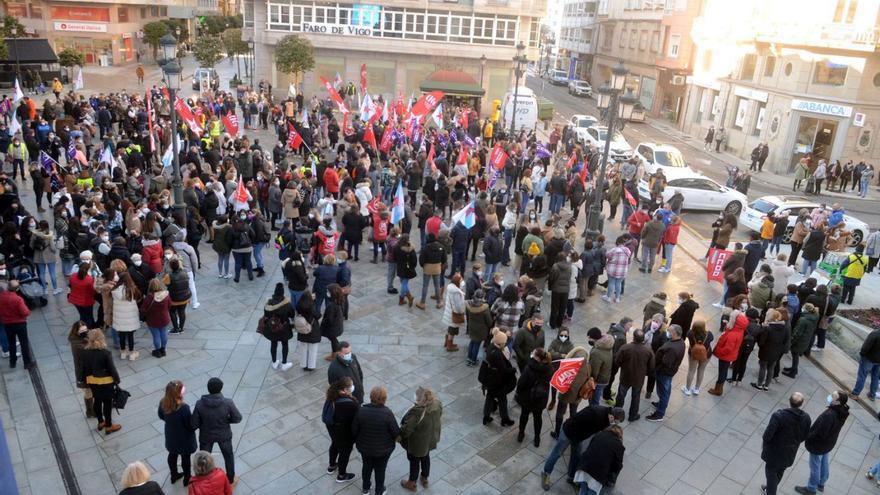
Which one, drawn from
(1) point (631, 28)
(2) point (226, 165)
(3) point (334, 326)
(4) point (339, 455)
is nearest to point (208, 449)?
(4) point (339, 455)

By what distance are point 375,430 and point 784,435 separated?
5203mm

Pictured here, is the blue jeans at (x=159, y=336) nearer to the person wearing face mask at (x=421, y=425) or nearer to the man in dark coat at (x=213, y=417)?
the man in dark coat at (x=213, y=417)

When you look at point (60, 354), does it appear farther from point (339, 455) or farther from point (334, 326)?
point (339, 455)

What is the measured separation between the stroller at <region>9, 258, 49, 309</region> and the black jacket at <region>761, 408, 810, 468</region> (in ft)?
40.8

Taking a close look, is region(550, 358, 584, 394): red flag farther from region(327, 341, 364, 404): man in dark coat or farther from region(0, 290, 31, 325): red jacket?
region(0, 290, 31, 325): red jacket

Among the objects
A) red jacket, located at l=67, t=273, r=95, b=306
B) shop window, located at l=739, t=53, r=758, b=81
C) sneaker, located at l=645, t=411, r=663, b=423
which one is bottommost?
sneaker, located at l=645, t=411, r=663, b=423

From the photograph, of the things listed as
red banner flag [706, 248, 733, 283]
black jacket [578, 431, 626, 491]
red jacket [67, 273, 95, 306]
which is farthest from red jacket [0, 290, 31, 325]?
red banner flag [706, 248, 733, 283]

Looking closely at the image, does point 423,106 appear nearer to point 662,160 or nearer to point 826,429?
point 662,160

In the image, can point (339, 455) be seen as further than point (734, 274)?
No

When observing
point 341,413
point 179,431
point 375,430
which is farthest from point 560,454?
point 179,431

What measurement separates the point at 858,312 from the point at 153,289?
1545 centimetres

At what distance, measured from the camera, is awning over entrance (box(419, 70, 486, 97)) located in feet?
139

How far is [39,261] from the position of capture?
42.8 ft

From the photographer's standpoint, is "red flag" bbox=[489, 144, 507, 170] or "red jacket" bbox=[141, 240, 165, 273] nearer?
"red jacket" bbox=[141, 240, 165, 273]
